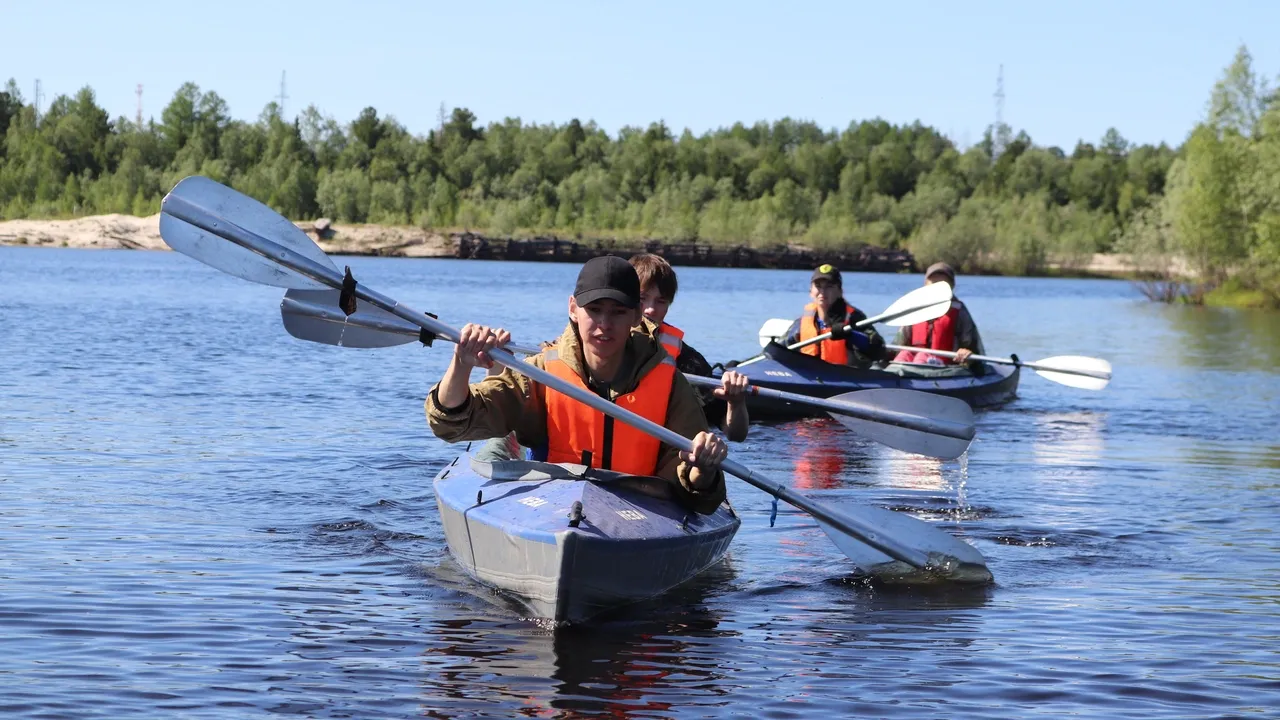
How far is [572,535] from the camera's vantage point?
5977mm

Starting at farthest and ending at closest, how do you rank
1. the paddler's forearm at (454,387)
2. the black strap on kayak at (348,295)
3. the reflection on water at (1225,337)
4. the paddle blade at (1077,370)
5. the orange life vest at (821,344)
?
the reflection on water at (1225,337)
the paddle blade at (1077,370)
the orange life vest at (821,344)
the black strap on kayak at (348,295)
the paddler's forearm at (454,387)

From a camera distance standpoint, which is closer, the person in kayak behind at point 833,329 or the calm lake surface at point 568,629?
the calm lake surface at point 568,629

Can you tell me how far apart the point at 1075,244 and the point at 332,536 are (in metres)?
88.5

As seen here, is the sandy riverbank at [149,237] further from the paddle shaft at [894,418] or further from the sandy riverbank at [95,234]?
the paddle shaft at [894,418]

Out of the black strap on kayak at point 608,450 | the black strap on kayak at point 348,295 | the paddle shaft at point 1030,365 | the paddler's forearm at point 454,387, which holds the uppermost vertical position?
the black strap on kayak at point 348,295

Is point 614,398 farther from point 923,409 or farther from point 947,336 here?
point 947,336

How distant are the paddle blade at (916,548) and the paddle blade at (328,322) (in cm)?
241

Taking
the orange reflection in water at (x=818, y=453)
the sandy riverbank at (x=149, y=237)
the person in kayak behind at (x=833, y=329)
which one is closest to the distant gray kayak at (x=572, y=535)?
the orange reflection in water at (x=818, y=453)

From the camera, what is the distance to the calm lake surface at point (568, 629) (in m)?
5.80

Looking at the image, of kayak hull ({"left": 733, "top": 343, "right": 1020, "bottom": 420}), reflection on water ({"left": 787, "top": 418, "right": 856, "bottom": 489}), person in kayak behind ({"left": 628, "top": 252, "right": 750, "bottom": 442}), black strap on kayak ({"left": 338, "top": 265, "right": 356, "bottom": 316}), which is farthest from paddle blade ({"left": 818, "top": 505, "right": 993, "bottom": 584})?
kayak hull ({"left": 733, "top": 343, "right": 1020, "bottom": 420})

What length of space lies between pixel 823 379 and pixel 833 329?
599mm

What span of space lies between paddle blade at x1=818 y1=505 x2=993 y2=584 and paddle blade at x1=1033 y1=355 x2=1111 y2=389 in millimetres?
7080

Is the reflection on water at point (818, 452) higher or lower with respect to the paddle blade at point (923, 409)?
lower

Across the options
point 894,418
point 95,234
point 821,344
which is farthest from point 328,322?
point 95,234
